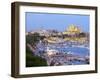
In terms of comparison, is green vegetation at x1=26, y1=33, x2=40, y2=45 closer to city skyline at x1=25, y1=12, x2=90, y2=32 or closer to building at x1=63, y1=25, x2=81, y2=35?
city skyline at x1=25, y1=12, x2=90, y2=32

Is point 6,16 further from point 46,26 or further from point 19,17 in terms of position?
point 46,26

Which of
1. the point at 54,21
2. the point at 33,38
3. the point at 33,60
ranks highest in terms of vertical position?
the point at 54,21

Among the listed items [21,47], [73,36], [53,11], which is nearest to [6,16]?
[21,47]

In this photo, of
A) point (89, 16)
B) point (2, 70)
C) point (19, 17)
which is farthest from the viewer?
point (89, 16)

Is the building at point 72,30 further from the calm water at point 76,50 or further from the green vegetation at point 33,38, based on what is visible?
the green vegetation at point 33,38

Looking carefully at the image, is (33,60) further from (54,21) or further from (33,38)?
(54,21)

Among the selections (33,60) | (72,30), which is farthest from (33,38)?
(72,30)
